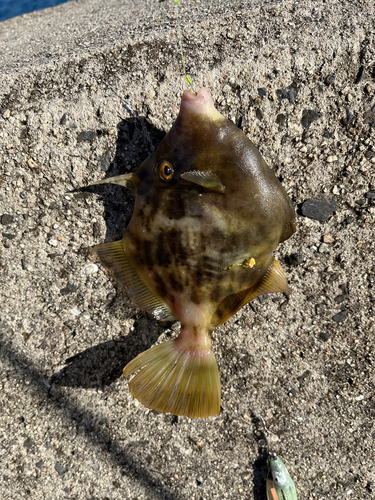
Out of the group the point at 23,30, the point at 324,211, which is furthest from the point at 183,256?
the point at 23,30

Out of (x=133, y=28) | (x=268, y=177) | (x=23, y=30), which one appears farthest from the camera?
(x=23, y=30)

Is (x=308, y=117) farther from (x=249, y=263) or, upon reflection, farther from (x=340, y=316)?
(x=340, y=316)

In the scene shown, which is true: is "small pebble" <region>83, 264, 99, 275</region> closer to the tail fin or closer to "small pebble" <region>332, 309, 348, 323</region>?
the tail fin

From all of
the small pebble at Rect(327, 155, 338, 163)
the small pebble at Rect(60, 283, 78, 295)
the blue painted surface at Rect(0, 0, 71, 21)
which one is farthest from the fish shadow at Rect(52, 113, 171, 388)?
the blue painted surface at Rect(0, 0, 71, 21)

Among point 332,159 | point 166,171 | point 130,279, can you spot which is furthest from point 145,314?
point 332,159

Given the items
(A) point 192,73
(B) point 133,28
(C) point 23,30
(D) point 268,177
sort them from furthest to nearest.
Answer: (C) point 23,30 → (B) point 133,28 → (A) point 192,73 → (D) point 268,177

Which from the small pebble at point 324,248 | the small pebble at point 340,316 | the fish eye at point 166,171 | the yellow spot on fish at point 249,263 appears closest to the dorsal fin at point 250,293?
the yellow spot on fish at point 249,263

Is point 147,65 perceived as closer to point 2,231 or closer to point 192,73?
point 192,73
